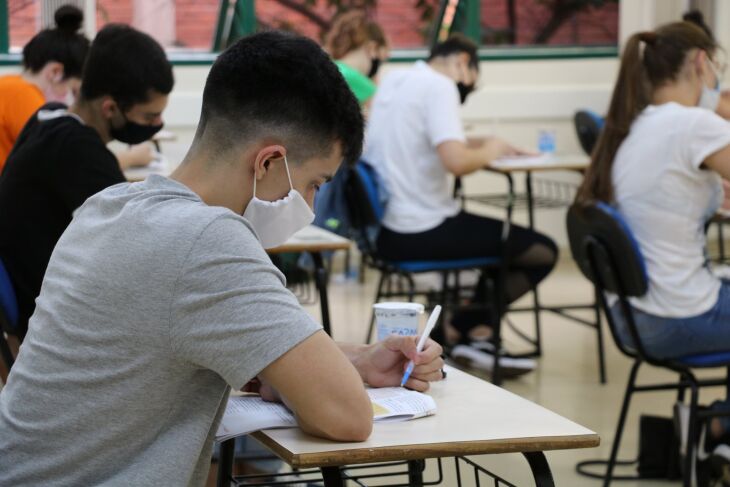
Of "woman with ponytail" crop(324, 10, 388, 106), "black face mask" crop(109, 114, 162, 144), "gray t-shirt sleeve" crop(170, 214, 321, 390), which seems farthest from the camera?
"woman with ponytail" crop(324, 10, 388, 106)

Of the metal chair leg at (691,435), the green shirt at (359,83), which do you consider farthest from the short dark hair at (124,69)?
the green shirt at (359,83)

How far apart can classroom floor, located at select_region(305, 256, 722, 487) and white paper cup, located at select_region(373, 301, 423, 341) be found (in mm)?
283

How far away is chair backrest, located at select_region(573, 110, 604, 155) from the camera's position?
18.8ft

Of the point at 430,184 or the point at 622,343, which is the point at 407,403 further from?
the point at 430,184

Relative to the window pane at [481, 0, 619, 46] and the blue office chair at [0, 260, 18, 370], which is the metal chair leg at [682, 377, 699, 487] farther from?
the window pane at [481, 0, 619, 46]

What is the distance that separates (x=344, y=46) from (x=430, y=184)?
113 centimetres

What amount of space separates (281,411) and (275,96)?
449 millimetres

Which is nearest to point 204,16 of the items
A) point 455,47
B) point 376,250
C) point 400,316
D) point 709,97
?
point 455,47

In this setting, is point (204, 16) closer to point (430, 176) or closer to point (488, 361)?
point (430, 176)

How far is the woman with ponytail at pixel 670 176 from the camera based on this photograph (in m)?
3.00

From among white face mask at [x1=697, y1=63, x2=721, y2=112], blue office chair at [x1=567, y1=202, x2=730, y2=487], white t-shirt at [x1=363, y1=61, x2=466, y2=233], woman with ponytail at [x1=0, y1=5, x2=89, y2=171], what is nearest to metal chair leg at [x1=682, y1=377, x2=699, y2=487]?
blue office chair at [x1=567, y1=202, x2=730, y2=487]

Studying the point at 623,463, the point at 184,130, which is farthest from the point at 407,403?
the point at 184,130

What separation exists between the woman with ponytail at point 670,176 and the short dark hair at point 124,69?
4.01 feet

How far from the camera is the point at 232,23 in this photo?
707cm
